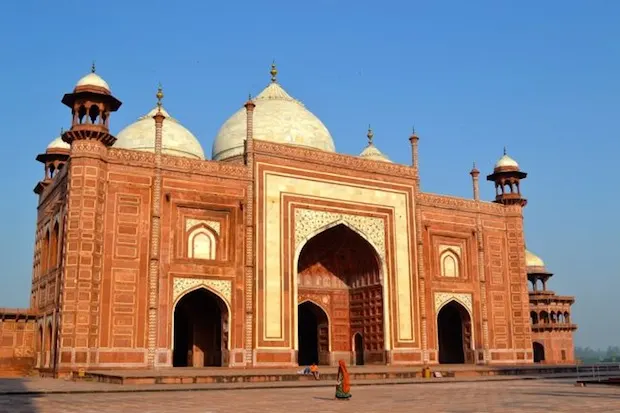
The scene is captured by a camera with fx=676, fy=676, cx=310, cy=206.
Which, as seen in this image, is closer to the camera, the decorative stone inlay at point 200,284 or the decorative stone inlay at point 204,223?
the decorative stone inlay at point 200,284

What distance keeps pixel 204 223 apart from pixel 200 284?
67.5 inches

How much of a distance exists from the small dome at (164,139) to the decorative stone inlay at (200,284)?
5.56 metres

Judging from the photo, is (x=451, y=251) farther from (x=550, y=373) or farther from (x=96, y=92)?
(x=96, y=92)

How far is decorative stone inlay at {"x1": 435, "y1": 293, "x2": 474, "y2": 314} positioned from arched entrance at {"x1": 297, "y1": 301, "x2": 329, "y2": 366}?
3.75 metres

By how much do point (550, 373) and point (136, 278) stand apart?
11728 mm

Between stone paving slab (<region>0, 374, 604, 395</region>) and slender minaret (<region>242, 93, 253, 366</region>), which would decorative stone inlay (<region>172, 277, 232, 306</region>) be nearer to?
slender minaret (<region>242, 93, 253, 366</region>)

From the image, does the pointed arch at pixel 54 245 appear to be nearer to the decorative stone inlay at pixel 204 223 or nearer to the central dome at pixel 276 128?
the decorative stone inlay at pixel 204 223

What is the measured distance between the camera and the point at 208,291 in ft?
60.9

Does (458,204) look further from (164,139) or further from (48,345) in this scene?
(48,345)

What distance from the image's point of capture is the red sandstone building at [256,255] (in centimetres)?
1717

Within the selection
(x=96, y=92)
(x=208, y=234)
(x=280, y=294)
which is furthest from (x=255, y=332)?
(x=96, y=92)

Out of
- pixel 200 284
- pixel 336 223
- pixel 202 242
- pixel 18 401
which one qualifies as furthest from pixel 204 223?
pixel 18 401

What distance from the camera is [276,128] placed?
76.8 ft

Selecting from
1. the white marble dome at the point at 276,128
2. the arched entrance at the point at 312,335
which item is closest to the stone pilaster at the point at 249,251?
the white marble dome at the point at 276,128
